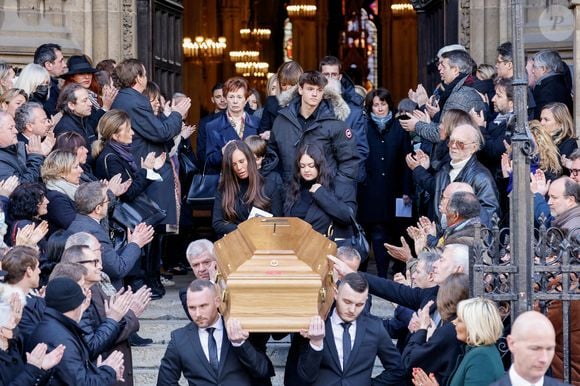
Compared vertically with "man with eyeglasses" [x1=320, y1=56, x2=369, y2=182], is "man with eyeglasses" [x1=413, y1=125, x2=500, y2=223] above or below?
below

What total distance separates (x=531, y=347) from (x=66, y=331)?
8.94 feet

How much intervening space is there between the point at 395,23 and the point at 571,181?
80.7 feet

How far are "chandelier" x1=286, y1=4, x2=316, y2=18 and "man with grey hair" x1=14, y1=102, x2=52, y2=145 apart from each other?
81.0ft

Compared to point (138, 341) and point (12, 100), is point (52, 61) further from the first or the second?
point (138, 341)

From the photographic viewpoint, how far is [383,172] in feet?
43.9

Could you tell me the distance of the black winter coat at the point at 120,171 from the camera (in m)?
11.5

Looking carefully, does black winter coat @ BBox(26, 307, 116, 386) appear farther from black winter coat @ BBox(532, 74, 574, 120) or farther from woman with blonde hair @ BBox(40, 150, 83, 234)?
black winter coat @ BBox(532, 74, 574, 120)

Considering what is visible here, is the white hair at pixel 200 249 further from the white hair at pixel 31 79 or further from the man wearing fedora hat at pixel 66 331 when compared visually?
the white hair at pixel 31 79

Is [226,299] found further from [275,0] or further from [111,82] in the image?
[275,0]

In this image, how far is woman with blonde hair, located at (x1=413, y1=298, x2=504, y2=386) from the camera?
7.97m

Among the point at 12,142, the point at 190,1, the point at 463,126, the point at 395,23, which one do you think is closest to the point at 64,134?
the point at 12,142

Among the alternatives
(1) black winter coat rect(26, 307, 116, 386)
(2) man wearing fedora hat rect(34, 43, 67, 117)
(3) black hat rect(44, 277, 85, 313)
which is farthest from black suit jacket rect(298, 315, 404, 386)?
(2) man wearing fedora hat rect(34, 43, 67, 117)

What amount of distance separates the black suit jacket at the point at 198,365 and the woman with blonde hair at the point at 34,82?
163 inches

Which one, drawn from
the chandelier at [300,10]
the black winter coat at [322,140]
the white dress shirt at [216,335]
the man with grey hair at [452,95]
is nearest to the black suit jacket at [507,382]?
the white dress shirt at [216,335]
